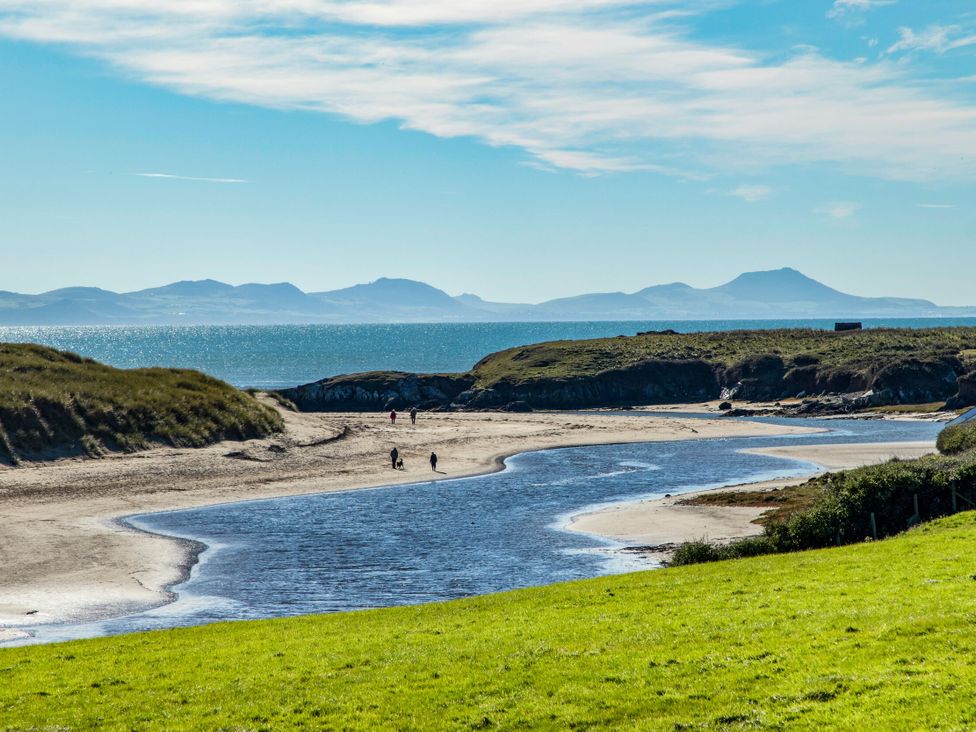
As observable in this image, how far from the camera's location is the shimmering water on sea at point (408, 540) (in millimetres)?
37125

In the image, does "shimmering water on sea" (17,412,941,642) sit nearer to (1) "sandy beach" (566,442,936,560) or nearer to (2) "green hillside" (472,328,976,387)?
(1) "sandy beach" (566,442,936,560)

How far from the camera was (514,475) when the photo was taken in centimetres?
7412

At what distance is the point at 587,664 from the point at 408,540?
2953 centimetres

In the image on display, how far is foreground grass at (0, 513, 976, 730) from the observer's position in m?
17.0

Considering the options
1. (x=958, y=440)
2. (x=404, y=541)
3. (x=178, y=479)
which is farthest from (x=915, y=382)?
(x=404, y=541)

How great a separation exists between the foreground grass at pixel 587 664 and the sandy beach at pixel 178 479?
12.5 m

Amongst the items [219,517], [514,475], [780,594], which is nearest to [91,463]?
[219,517]

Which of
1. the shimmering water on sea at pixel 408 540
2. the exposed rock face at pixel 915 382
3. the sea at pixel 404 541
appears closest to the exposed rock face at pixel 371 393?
the exposed rock face at pixel 915 382

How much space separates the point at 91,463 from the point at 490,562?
1486 inches

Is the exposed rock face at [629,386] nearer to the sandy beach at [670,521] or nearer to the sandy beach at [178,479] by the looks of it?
the sandy beach at [178,479]

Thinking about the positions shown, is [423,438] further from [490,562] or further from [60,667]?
[60,667]

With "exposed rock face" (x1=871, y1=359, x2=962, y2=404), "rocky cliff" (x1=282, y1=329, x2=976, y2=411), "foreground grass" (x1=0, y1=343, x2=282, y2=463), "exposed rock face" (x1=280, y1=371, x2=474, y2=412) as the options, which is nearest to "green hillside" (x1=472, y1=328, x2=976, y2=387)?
"rocky cliff" (x1=282, y1=329, x2=976, y2=411)

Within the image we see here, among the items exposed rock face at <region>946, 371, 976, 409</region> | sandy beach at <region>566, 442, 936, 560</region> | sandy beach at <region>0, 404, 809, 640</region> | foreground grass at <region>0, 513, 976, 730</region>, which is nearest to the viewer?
foreground grass at <region>0, 513, 976, 730</region>

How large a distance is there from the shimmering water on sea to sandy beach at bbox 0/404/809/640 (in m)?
2.06
